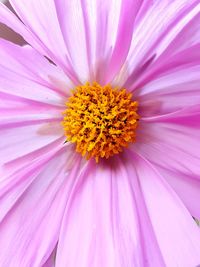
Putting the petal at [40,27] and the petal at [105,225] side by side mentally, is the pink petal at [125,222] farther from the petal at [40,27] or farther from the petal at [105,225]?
the petal at [40,27]

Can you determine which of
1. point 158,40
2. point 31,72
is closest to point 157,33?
point 158,40

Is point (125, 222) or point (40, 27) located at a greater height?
point (40, 27)

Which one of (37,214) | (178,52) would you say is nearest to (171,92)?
(178,52)

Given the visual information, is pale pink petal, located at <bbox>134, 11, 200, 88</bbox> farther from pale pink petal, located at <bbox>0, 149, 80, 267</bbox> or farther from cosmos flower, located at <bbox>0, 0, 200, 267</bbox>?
pale pink petal, located at <bbox>0, 149, 80, 267</bbox>

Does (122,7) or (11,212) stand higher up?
(122,7)

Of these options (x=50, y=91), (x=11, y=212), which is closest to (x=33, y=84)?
(x=50, y=91)

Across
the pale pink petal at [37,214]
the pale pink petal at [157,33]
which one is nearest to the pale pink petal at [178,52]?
the pale pink petal at [157,33]

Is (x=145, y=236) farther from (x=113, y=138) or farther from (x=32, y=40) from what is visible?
(x=32, y=40)

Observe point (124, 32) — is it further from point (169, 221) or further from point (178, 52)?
point (169, 221)
